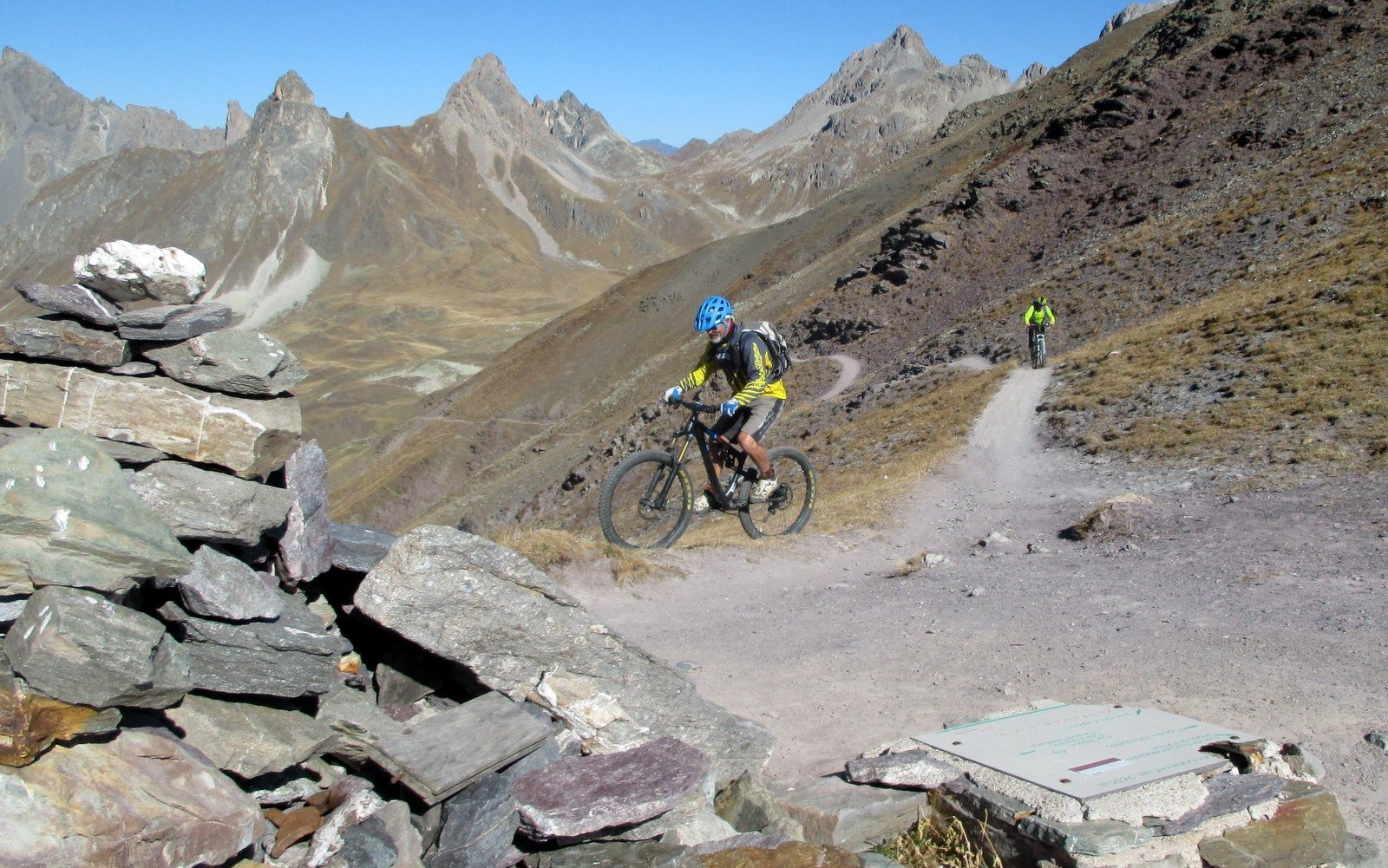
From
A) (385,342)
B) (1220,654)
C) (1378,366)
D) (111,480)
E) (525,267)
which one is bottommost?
(1220,654)

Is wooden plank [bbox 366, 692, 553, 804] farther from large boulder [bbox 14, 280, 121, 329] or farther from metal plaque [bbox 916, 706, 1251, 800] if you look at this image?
large boulder [bbox 14, 280, 121, 329]

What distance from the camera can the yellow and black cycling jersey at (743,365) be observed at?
35.8ft

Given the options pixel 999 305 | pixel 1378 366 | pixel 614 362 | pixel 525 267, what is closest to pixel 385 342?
pixel 525 267

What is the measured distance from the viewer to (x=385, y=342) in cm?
14075

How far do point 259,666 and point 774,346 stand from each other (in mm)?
6812

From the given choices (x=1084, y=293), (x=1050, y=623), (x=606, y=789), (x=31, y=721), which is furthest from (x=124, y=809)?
(x=1084, y=293)

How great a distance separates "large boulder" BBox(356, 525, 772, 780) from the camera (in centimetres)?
650

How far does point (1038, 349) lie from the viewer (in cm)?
2784

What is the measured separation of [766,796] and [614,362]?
2392 inches

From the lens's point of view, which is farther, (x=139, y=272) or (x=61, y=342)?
(x=139, y=272)

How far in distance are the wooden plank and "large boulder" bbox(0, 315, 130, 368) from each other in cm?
303

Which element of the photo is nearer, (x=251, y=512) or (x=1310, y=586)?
(x=251, y=512)

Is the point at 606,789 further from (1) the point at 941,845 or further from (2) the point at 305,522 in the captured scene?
(2) the point at 305,522

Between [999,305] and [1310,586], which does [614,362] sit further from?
Answer: [1310,586]
